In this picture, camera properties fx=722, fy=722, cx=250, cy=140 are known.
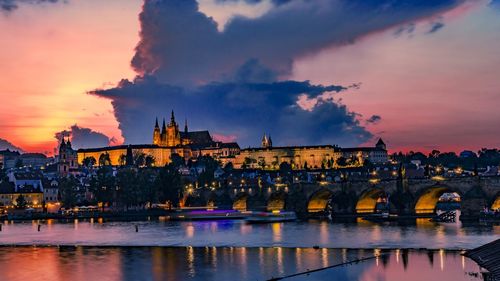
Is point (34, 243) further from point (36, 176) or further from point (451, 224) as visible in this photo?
point (36, 176)

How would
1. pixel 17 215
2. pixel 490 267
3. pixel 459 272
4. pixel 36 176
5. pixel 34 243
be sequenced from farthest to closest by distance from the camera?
pixel 36 176 < pixel 17 215 < pixel 34 243 < pixel 459 272 < pixel 490 267

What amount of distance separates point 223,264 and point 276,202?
92.4m

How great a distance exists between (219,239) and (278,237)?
6541mm

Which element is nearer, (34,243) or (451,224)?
(34,243)

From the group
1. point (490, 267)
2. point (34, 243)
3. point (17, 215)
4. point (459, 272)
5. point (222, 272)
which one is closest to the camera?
point (490, 267)

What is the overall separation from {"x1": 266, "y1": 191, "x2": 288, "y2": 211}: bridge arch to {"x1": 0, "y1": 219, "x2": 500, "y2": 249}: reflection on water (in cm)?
4203

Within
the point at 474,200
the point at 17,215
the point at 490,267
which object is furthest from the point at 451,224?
the point at 17,215

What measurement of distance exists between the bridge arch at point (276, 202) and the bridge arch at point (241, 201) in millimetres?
5407

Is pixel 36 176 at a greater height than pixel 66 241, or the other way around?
pixel 36 176

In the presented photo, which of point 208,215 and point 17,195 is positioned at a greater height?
point 17,195

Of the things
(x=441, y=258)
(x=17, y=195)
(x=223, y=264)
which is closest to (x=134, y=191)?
(x=17, y=195)

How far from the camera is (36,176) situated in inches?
6737

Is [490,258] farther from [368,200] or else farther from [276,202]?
[276,202]

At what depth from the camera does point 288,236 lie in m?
81.1
